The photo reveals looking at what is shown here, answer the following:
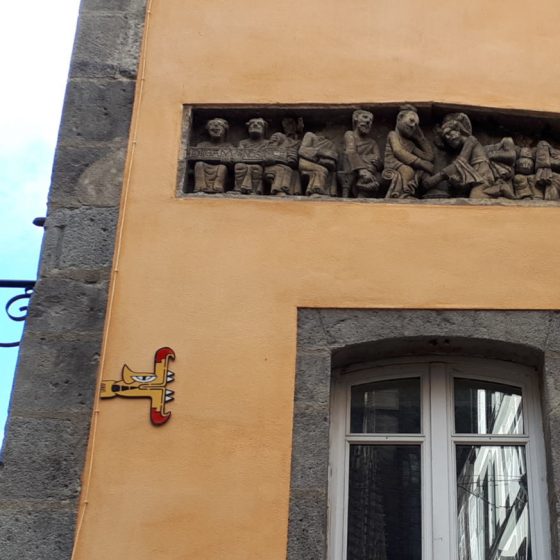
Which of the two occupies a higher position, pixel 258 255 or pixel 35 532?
pixel 258 255

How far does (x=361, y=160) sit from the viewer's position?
23.3 feet

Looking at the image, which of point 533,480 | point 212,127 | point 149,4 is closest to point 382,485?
point 533,480

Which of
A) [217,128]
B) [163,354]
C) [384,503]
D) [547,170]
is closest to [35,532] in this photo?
[163,354]

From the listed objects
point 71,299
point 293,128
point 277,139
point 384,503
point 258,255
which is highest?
point 293,128

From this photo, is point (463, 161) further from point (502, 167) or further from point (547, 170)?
point (547, 170)

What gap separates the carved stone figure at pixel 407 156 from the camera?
22.9 feet

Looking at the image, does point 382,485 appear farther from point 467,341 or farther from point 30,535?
point 30,535

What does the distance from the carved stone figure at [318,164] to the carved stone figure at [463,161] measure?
1.89 feet

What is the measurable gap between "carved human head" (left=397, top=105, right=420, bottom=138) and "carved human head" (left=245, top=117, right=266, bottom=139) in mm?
837

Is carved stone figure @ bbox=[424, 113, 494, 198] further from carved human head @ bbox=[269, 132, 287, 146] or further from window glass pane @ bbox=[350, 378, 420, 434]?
window glass pane @ bbox=[350, 378, 420, 434]

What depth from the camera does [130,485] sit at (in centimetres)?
604

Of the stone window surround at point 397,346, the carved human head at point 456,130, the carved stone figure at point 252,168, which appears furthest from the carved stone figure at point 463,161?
the carved stone figure at point 252,168

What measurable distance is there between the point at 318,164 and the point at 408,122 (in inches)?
23.9

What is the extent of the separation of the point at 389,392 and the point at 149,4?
3.07 m
